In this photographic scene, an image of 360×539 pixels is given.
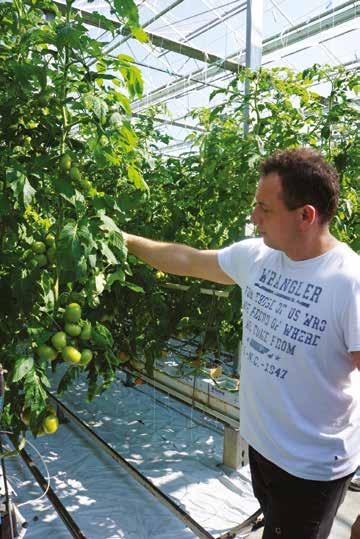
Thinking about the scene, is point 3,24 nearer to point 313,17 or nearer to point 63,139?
point 63,139

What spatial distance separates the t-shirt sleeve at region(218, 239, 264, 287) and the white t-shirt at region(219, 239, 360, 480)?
18 centimetres

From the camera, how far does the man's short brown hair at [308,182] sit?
4.32ft

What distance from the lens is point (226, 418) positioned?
2.97 m

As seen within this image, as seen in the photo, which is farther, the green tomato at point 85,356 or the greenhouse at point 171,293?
the green tomato at point 85,356

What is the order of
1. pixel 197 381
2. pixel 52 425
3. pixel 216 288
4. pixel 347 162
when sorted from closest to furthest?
1. pixel 52 425
2. pixel 347 162
3. pixel 216 288
4. pixel 197 381

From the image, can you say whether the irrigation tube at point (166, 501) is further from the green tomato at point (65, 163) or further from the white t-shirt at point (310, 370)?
the green tomato at point (65, 163)

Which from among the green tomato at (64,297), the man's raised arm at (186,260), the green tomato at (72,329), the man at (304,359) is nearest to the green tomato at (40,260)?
the green tomato at (64,297)

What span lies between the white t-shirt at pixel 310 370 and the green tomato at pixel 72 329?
1.96ft

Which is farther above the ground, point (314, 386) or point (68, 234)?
point (68, 234)

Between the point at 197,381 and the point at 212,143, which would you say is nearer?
the point at 212,143

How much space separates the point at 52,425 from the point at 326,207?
123 centimetres

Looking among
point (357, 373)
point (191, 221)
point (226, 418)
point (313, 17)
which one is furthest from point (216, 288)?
point (313, 17)

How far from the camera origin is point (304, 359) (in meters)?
1.30

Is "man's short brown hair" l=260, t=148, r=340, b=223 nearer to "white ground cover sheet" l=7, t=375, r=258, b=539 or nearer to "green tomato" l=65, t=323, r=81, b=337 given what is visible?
"green tomato" l=65, t=323, r=81, b=337
